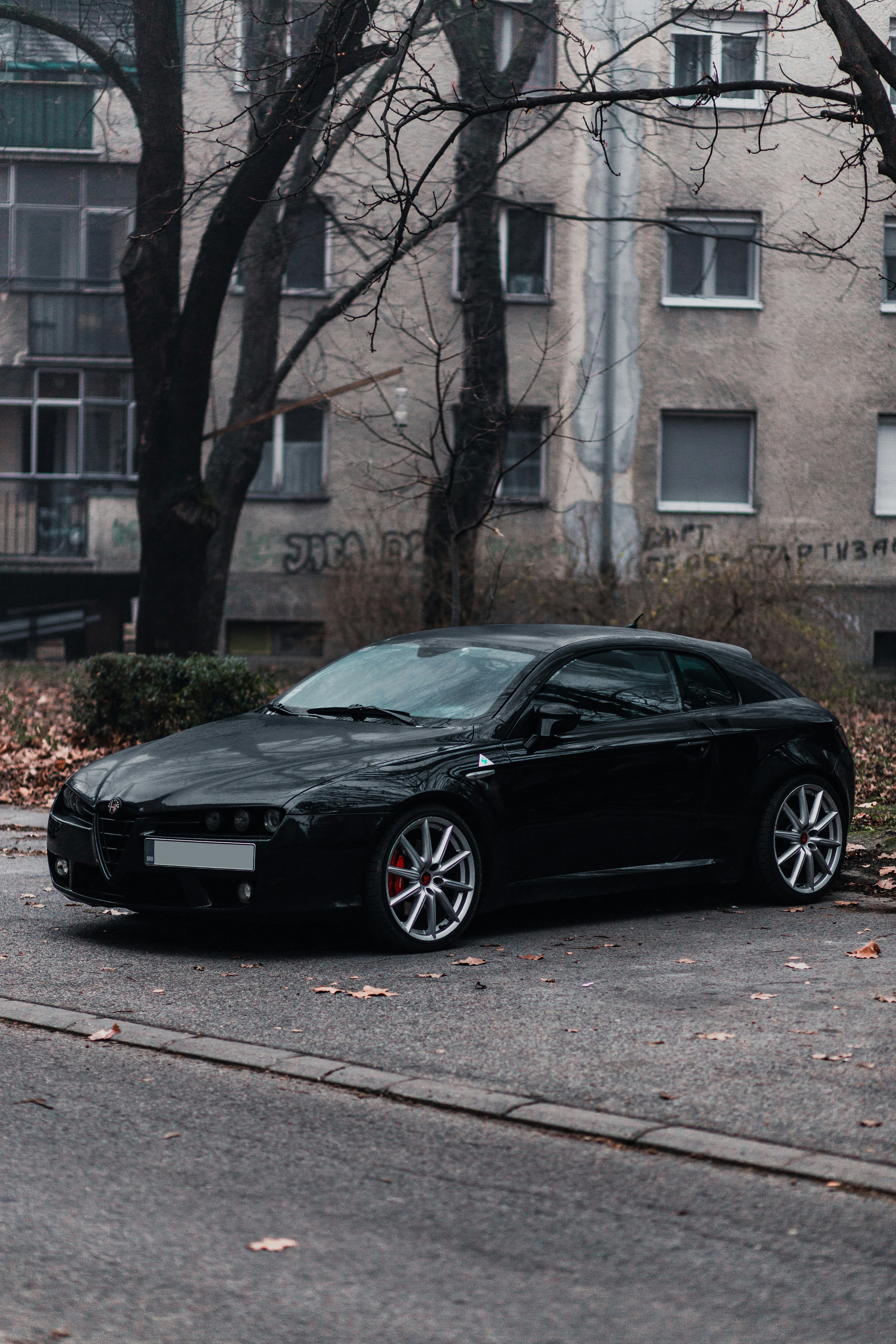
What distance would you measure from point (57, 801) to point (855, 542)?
22325 mm

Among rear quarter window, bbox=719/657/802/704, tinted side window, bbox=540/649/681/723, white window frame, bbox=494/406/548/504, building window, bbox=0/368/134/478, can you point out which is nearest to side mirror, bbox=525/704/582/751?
tinted side window, bbox=540/649/681/723

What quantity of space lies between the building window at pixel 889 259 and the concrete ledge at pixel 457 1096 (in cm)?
2495

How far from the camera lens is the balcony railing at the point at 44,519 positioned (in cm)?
2811

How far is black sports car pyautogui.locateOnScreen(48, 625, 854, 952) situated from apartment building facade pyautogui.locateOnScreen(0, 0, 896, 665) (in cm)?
1867

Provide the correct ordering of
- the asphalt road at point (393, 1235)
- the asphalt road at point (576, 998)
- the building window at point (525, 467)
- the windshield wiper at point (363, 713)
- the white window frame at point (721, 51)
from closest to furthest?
the asphalt road at point (393, 1235) → the asphalt road at point (576, 998) → the windshield wiper at point (363, 713) → the white window frame at point (721, 51) → the building window at point (525, 467)

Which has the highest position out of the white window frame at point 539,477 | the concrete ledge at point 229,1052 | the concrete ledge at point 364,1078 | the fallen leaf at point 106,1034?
the white window frame at point 539,477

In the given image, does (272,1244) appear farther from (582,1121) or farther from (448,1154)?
(582,1121)

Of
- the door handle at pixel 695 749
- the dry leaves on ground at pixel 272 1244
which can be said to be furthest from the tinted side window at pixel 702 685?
the dry leaves on ground at pixel 272 1244

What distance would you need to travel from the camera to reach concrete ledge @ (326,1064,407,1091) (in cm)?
509

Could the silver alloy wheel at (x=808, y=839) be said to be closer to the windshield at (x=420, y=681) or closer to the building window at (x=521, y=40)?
the windshield at (x=420, y=681)

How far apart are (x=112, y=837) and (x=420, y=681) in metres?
1.72

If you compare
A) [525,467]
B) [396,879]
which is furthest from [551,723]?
[525,467]

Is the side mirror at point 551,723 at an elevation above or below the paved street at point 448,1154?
above

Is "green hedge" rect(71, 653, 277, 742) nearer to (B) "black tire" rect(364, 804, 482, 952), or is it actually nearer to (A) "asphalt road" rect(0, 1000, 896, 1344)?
(B) "black tire" rect(364, 804, 482, 952)
